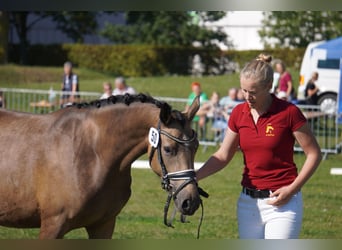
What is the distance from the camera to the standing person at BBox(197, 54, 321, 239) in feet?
14.7

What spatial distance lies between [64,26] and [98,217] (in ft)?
112

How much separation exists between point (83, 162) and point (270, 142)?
1.43m

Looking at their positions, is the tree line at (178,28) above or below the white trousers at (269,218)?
above

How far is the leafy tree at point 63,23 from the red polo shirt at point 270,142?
105 ft

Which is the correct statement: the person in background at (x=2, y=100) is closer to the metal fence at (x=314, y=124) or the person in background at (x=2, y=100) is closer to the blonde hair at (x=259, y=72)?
the metal fence at (x=314, y=124)

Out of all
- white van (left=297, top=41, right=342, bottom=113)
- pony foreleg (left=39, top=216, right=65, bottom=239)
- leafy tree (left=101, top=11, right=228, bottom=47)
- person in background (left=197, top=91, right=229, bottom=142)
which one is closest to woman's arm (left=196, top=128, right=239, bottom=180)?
pony foreleg (left=39, top=216, right=65, bottom=239)

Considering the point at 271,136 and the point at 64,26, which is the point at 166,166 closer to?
the point at 271,136

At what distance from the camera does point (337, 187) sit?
12.1 metres

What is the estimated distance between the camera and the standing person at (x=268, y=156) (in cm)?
448

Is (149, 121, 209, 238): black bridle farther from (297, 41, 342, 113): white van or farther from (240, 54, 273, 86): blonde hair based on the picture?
(297, 41, 342, 113): white van

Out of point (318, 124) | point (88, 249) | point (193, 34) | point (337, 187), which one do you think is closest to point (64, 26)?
point (193, 34)

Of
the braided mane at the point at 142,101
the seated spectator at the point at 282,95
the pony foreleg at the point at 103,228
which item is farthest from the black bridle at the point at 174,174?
the seated spectator at the point at 282,95

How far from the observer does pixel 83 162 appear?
17.3ft

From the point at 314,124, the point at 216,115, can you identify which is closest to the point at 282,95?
the point at 314,124
